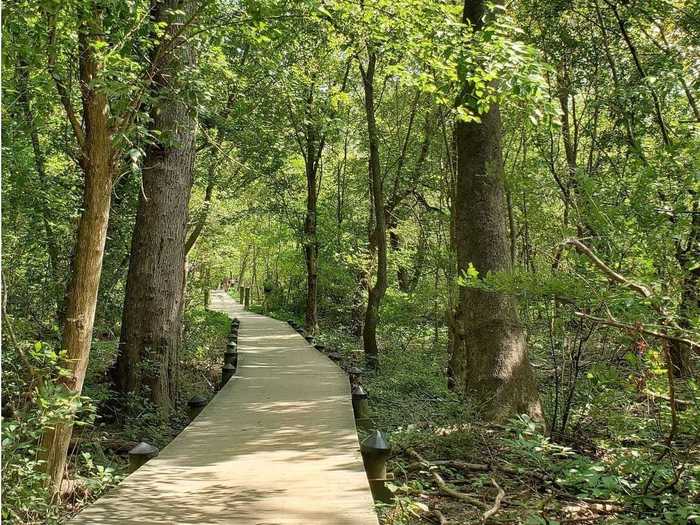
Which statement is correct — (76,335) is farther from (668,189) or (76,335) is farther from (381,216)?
(381,216)

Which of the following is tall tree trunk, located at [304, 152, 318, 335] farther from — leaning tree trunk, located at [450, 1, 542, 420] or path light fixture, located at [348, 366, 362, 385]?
leaning tree trunk, located at [450, 1, 542, 420]

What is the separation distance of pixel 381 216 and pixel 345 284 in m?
8.41

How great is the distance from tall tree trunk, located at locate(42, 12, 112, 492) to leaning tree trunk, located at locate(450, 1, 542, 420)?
468 cm

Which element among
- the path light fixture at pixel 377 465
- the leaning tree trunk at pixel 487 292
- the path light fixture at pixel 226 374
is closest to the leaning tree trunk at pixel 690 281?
the path light fixture at pixel 377 465

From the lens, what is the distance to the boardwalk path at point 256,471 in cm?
420

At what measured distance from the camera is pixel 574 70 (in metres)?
12.8

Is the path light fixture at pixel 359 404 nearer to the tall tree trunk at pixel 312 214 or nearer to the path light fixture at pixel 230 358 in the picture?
the path light fixture at pixel 230 358

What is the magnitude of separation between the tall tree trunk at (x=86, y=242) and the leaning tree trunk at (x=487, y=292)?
4.68 metres

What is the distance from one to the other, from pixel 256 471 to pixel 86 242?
246 cm

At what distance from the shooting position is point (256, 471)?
17.4 feet

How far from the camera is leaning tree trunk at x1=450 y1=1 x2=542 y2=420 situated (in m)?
7.71

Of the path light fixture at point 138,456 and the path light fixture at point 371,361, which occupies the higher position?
the path light fixture at point 138,456

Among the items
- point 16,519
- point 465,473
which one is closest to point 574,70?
point 465,473

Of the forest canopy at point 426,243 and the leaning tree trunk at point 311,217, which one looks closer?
the forest canopy at point 426,243
